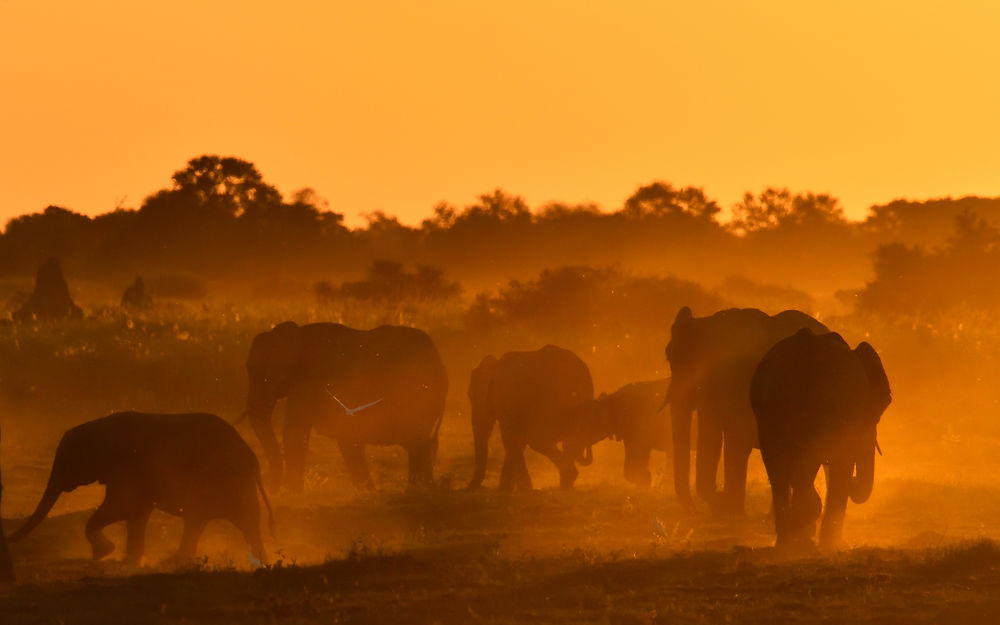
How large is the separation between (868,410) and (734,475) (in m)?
2.79

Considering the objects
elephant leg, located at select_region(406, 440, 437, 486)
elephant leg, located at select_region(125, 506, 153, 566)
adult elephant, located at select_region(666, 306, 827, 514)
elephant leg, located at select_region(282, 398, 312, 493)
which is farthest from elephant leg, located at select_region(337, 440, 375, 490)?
elephant leg, located at select_region(125, 506, 153, 566)

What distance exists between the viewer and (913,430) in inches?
1216

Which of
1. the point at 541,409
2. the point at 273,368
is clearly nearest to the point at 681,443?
the point at 541,409

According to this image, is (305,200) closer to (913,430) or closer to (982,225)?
(982,225)

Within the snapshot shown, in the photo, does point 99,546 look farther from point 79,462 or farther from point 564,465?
point 564,465

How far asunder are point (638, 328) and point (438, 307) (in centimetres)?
599

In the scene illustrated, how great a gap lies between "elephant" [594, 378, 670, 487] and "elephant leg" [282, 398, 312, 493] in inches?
141

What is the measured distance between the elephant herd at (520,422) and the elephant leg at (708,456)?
0.05 feet

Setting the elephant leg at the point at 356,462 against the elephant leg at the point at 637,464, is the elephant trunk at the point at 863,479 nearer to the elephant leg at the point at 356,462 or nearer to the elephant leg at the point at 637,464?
the elephant leg at the point at 637,464

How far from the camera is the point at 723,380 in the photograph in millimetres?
18469

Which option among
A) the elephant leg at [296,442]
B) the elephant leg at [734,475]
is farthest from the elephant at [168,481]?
the elephant leg at [296,442]

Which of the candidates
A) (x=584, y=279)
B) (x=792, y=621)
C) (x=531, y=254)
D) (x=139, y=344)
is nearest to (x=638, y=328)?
(x=584, y=279)

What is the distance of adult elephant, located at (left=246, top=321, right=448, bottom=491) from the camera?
76.9 feet

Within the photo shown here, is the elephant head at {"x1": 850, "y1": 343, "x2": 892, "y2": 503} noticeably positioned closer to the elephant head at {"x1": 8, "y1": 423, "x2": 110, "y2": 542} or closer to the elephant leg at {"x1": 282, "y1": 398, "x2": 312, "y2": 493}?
the elephant head at {"x1": 8, "y1": 423, "x2": 110, "y2": 542}
